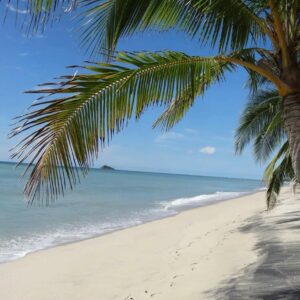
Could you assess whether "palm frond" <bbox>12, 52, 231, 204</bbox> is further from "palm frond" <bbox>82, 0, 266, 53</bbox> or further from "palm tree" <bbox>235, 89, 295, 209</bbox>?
"palm tree" <bbox>235, 89, 295, 209</bbox>

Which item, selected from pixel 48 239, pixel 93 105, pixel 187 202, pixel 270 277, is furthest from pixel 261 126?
pixel 187 202

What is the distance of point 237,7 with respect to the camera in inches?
130

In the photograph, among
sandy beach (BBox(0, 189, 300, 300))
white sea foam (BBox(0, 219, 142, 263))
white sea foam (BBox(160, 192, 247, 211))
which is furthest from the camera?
white sea foam (BBox(160, 192, 247, 211))

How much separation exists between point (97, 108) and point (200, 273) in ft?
10.8

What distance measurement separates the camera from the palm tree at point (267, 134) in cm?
868

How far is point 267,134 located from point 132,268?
15.8ft

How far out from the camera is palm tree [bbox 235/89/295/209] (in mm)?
8680

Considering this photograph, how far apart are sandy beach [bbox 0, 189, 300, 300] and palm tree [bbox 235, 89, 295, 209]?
123 centimetres

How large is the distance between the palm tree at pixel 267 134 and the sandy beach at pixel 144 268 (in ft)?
4.02

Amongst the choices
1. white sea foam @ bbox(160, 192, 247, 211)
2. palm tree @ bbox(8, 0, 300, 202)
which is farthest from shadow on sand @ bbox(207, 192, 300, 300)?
white sea foam @ bbox(160, 192, 247, 211)

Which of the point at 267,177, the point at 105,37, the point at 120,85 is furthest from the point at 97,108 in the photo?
the point at 267,177

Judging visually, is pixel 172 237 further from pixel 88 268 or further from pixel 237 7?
pixel 237 7

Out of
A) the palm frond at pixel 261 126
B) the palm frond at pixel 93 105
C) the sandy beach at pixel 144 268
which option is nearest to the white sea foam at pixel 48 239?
the sandy beach at pixel 144 268

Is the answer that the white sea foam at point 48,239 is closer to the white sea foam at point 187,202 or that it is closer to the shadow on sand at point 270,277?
the shadow on sand at point 270,277
